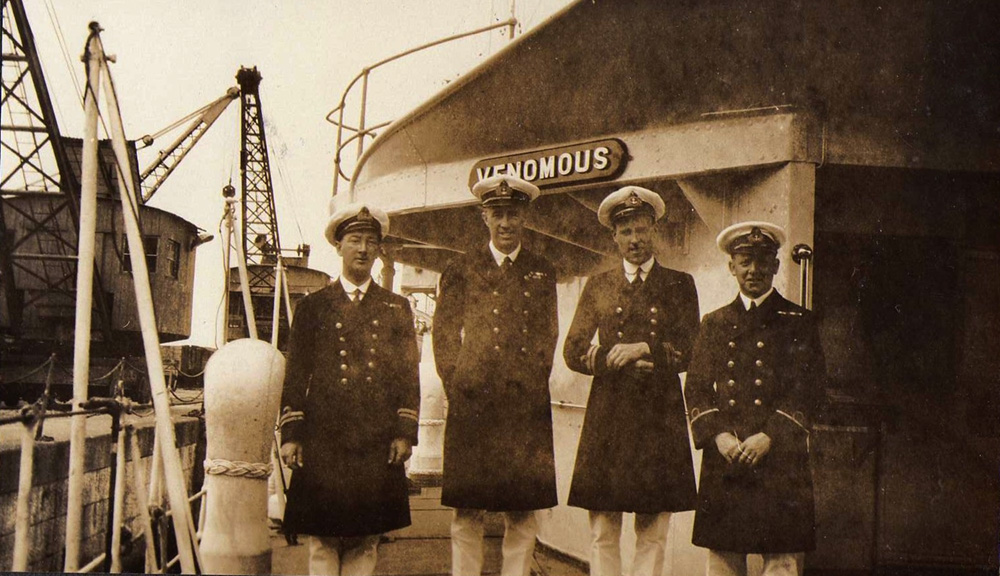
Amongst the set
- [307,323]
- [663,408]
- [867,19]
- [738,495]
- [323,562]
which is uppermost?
[867,19]

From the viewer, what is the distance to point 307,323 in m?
2.92

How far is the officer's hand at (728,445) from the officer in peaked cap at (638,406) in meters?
0.13

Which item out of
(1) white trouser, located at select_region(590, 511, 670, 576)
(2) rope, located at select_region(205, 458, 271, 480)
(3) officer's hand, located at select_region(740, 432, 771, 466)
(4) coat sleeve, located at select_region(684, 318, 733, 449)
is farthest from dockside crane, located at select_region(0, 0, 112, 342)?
(3) officer's hand, located at select_region(740, 432, 771, 466)

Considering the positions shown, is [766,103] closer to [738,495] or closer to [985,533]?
[738,495]

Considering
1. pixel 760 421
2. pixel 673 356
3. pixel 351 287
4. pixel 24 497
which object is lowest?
pixel 24 497

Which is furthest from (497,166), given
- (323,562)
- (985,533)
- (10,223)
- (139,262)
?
(985,533)

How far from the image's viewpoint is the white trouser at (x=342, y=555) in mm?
2854

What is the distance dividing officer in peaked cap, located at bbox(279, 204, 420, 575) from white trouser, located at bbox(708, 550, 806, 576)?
3.97ft

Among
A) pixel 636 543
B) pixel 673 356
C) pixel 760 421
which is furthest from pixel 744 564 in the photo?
pixel 673 356

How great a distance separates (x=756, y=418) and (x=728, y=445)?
149 millimetres

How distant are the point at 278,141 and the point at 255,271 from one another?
0.65 metres

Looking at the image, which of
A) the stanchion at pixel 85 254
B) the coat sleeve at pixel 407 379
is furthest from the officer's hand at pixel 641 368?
the stanchion at pixel 85 254

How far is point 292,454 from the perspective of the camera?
9.12ft

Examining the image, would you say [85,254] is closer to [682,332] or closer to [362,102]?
[362,102]
